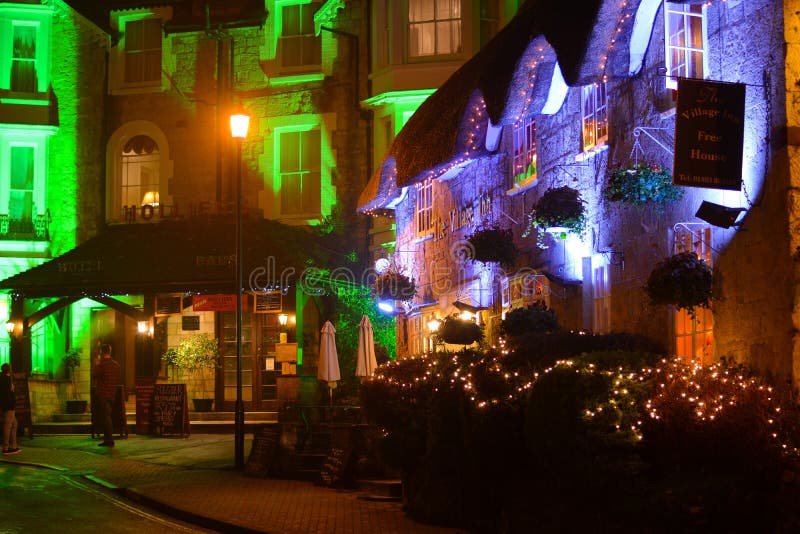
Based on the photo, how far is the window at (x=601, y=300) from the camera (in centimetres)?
1298

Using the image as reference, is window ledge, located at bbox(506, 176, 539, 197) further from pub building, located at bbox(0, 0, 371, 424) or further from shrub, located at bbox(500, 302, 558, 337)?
pub building, located at bbox(0, 0, 371, 424)

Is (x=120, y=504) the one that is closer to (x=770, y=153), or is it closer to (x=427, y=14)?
(x=770, y=153)

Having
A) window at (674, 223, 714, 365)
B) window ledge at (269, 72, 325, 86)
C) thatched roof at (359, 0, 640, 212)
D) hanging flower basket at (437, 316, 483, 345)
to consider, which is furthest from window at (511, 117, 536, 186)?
window ledge at (269, 72, 325, 86)

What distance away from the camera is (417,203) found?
A: 69.9 ft

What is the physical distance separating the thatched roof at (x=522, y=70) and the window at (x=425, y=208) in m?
1.55

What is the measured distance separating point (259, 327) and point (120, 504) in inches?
506

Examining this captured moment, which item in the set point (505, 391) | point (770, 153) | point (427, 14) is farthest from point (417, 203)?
point (770, 153)

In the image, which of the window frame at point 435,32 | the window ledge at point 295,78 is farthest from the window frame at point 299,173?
the window frame at point 435,32

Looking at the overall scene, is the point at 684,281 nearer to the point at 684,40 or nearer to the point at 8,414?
the point at 684,40

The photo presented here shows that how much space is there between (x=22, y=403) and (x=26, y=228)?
5738 millimetres

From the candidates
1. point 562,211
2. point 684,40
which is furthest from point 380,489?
point 684,40

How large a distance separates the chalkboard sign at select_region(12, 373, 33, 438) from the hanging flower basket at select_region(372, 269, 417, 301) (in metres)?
8.65

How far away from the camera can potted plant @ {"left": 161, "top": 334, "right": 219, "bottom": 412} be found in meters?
26.4

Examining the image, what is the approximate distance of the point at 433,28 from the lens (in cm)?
2386
